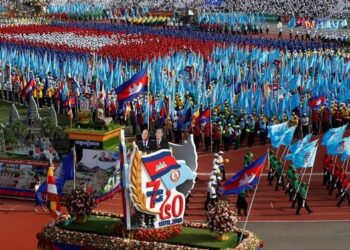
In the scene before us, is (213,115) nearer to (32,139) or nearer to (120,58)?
(32,139)

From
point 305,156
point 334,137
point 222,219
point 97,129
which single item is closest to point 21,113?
point 97,129

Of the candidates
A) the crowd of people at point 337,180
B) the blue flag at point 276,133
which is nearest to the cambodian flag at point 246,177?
the crowd of people at point 337,180

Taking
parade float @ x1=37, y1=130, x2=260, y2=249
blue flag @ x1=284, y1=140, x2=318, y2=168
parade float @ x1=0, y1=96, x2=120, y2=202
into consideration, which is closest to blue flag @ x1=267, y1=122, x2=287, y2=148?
blue flag @ x1=284, y1=140, x2=318, y2=168

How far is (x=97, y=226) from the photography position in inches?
639

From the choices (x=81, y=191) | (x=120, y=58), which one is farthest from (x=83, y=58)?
(x=81, y=191)

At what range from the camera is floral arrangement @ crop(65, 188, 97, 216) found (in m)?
16.3

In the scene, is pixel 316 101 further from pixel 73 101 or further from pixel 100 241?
pixel 100 241

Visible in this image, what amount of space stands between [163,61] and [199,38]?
50.2ft

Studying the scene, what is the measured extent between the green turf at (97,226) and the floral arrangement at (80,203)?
0.24 metres

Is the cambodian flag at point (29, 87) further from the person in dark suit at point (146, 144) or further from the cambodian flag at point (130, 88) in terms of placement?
the person in dark suit at point (146, 144)

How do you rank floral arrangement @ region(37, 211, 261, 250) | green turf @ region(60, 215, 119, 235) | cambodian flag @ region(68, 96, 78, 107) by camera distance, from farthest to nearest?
cambodian flag @ region(68, 96, 78, 107), green turf @ region(60, 215, 119, 235), floral arrangement @ region(37, 211, 261, 250)

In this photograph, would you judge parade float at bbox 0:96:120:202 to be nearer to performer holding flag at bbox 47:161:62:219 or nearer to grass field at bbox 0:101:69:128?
performer holding flag at bbox 47:161:62:219

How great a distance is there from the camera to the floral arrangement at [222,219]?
14945 millimetres

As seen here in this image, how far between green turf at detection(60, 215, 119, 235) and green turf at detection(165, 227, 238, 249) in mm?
1453
